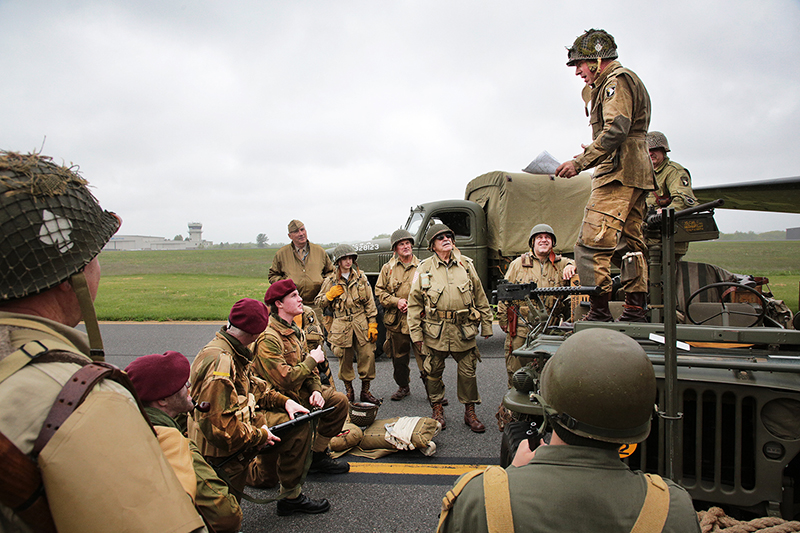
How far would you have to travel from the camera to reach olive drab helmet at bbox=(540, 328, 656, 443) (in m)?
1.26

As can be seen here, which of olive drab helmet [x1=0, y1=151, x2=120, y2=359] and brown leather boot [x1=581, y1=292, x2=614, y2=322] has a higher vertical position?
olive drab helmet [x1=0, y1=151, x2=120, y2=359]

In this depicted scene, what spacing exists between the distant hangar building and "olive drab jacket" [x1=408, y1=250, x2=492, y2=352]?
71263 mm

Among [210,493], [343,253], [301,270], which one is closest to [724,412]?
[210,493]

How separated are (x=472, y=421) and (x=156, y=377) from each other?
10.2ft

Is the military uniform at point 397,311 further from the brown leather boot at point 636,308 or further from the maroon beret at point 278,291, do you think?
the brown leather boot at point 636,308

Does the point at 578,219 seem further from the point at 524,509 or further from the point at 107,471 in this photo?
the point at 107,471

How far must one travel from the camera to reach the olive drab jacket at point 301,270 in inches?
268

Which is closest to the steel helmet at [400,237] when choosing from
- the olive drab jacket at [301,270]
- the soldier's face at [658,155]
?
A: the olive drab jacket at [301,270]

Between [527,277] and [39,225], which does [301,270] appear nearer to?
[527,277]

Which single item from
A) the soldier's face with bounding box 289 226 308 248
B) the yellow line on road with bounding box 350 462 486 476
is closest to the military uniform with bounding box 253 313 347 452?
the yellow line on road with bounding box 350 462 486 476

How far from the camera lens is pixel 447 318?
4.77 meters

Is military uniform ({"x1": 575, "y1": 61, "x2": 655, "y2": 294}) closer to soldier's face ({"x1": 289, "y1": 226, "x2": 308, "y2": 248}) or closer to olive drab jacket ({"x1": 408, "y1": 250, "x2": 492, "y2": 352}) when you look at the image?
olive drab jacket ({"x1": 408, "y1": 250, "x2": 492, "y2": 352})

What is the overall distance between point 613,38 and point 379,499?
12.9 feet

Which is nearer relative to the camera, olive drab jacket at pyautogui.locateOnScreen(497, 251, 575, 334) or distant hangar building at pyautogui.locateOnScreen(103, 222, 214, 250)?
olive drab jacket at pyautogui.locateOnScreen(497, 251, 575, 334)
